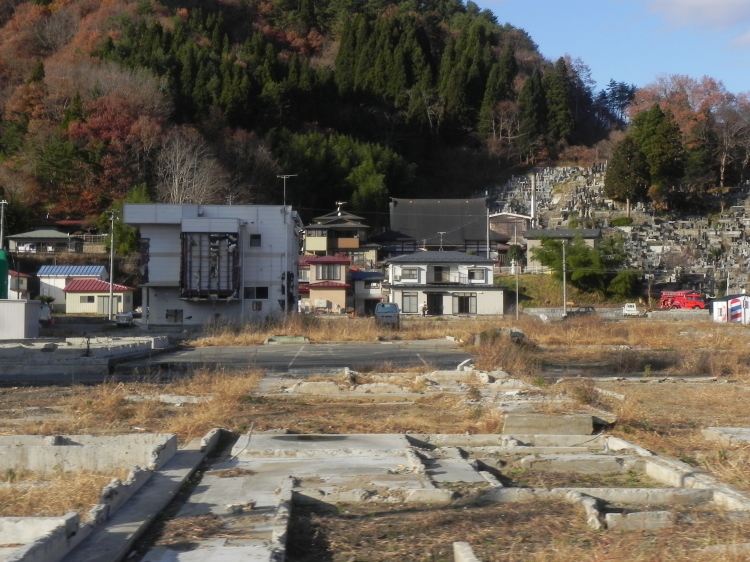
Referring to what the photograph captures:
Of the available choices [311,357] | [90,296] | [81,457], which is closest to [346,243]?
[90,296]

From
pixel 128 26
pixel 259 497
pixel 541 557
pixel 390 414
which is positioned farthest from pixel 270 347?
pixel 128 26

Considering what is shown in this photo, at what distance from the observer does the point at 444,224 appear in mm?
60469

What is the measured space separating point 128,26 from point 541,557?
223 feet

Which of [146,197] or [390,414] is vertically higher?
[146,197]

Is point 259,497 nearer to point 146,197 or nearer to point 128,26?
point 146,197

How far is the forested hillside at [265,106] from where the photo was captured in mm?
50438

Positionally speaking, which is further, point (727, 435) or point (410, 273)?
point (410, 273)

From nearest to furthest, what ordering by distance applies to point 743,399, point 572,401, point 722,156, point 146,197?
point 572,401, point 743,399, point 146,197, point 722,156

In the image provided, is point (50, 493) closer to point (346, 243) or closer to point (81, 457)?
point (81, 457)

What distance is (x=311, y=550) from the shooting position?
196 inches

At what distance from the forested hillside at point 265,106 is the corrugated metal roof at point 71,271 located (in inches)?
197

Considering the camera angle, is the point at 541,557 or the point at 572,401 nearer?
the point at 541,557

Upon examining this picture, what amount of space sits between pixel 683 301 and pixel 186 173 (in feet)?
96.2

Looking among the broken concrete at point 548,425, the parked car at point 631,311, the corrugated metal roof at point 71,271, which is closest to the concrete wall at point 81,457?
the broken concrete at point 548,425
